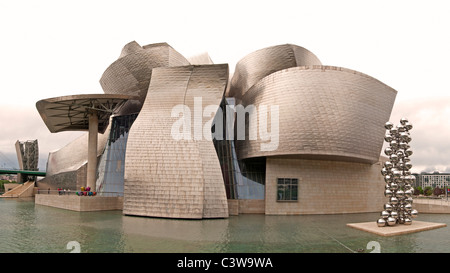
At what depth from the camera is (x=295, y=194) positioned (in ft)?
77.2

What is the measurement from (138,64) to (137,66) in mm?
196

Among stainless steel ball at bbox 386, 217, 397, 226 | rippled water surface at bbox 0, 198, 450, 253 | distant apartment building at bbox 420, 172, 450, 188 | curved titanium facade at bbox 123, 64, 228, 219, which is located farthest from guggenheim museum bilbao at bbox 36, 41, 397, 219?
distant apartment building at bbox 420, 172, 450, 188

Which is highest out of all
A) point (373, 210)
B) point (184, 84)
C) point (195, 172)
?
point (184, 84)

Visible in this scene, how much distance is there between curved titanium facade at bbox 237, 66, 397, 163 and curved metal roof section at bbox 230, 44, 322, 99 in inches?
221

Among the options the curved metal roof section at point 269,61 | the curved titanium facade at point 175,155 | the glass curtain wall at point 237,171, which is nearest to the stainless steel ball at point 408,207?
the glass curtain wall at point 237,171

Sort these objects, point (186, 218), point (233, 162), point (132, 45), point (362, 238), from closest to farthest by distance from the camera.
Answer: point (362, 238) → point (186, 218) → point (233, 162) → point (132, 45)

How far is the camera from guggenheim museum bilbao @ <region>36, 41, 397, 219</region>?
1994 centimetres

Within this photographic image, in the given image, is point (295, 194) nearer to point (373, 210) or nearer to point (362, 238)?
point (373, 210)

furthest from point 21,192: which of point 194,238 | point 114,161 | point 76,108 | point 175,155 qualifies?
point 194,238

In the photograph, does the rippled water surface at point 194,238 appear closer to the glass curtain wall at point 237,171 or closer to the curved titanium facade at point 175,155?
the curved titanium facade at point 175,155

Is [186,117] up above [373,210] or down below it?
above

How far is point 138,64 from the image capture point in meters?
26.5
